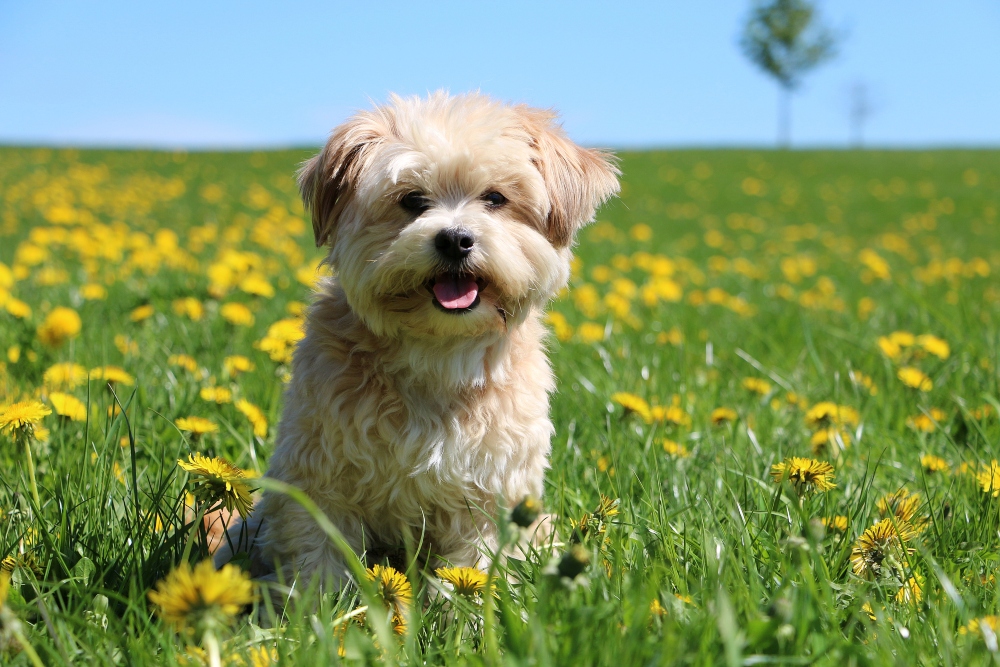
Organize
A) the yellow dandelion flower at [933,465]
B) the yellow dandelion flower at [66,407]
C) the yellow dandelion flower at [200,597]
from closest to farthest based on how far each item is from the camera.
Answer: the yellow dandelion flower at [200,597], the yellow dandelion flower at [66,407], the yellow dandelion flower at [933,465]

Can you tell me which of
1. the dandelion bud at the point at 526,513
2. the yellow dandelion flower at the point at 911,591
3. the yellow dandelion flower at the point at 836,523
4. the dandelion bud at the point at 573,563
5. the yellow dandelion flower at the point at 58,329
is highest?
the yellow dandelion flower at the point at 58,329

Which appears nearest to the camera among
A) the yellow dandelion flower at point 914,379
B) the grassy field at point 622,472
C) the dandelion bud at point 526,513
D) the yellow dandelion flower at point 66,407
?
the dandelion bud at point 526,513

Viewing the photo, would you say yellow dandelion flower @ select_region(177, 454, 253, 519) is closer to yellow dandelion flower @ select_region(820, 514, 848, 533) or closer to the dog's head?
the dog's head

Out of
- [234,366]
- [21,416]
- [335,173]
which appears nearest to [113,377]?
[234,366]

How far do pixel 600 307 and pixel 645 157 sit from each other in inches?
977

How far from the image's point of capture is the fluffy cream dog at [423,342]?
2.32 m

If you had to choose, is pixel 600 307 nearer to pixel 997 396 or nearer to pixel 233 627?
pixel 997 396

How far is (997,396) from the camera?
3.79 meters

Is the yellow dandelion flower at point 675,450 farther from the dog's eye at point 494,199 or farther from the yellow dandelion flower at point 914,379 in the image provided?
the yellow dandelion flower at point 914,379

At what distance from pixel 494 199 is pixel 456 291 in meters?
0.35

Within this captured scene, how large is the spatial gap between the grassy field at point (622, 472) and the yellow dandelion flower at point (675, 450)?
0.02 m

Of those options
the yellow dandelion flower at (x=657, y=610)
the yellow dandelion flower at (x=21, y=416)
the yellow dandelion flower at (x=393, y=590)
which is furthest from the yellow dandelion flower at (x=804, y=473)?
the yellow dandelion flower at (x=21, y=416)

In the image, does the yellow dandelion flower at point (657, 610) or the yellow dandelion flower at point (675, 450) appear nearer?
the yellow dandelion flower at point (657, 610)

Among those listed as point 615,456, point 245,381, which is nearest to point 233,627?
point 615,456
